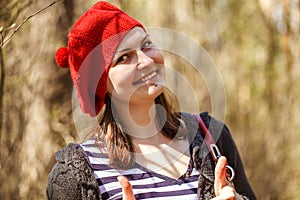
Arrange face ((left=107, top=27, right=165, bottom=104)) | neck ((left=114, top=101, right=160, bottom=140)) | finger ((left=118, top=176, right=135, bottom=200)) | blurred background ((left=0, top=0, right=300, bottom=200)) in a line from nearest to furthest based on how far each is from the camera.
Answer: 1. finger ((left=118, top=176, right=135, bottom=200))
2. face ((left=107, top=27, right=165, bottom=104))
3. neck ((left=114, top=101, right=160, bottom=140))
4. blurred background ((left=0, top=0, right=300, bottom=200))

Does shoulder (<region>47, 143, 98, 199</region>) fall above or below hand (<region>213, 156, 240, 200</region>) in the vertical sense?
above

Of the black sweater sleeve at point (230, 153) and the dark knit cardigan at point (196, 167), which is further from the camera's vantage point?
the black sweater sleeve at point (230, 153)

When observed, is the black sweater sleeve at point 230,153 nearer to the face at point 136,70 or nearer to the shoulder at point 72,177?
the face at point 136,70

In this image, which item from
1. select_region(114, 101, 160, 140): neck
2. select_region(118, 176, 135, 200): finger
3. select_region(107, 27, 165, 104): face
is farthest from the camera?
select_region(114, 101, 160, 140): neck

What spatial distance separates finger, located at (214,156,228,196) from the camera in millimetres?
1449

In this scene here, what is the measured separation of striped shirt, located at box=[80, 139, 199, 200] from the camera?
1.58 m

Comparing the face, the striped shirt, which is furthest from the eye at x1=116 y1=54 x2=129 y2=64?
the striped shirt

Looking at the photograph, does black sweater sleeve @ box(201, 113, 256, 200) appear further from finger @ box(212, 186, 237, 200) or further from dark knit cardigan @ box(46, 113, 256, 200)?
finger @ box(212, 186, 237, 200)

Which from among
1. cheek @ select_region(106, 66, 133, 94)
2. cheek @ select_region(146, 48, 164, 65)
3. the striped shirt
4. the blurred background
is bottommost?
the striped shirt

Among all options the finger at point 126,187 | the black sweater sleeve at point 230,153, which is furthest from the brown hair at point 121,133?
the finger at point 126,187

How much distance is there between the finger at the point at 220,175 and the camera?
4.75 ft

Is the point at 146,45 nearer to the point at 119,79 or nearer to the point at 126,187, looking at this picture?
the point at 119,79

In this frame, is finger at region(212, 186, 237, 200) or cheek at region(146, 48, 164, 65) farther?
cheek at region(146, 48, 164, 65)

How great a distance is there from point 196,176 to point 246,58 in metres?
A: 1.99
